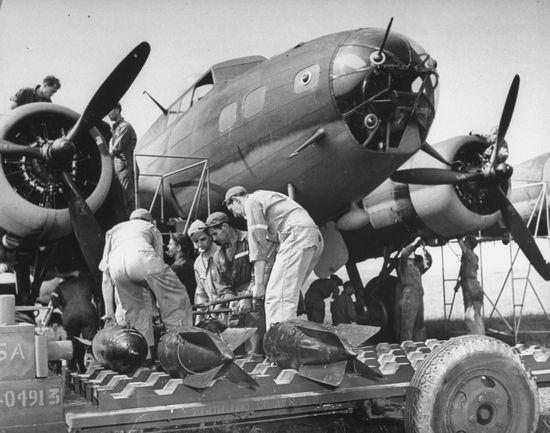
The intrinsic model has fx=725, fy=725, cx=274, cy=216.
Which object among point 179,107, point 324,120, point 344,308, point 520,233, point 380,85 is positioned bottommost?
point 344,308

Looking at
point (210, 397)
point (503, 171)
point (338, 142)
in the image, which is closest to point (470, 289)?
point (503, 171)

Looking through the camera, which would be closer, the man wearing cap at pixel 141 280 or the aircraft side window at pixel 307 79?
the man wearing cap at pixel 141 280

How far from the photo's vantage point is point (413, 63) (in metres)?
9.20

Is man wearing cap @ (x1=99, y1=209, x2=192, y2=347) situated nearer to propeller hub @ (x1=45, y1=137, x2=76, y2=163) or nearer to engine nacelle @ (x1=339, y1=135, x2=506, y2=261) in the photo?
propeller hub @ (x1=45, y1=137, x2=76, y2=163)

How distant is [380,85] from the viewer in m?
9.20

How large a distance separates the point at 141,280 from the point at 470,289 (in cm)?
775

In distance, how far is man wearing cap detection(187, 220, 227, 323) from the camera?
887 cm

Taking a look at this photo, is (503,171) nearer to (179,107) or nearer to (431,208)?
(431,208)

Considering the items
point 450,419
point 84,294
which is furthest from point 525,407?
point 84,294

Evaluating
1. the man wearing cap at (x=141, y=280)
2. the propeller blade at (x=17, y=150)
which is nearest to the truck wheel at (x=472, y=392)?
the man wearing cap at (x=141, y=280)

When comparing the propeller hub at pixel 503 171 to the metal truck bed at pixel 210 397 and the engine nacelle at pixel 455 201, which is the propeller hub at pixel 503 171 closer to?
the engine nacelle at pixel 455 201

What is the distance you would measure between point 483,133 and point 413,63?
4267 mm

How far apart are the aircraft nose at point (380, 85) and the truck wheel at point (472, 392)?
4.59m

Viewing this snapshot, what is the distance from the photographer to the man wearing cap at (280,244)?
6289 mm
